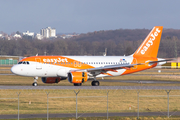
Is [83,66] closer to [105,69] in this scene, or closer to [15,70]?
[105,69]

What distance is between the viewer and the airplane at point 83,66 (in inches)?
1724

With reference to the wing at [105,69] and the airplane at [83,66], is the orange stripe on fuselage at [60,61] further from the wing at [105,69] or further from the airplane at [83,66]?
the wing at [105,69]

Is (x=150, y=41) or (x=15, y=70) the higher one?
(x=150, y=41)

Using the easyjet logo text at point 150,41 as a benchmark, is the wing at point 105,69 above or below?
below

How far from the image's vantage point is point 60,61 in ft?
150

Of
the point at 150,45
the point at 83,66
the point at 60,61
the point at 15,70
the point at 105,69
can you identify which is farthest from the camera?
the point at 150,45

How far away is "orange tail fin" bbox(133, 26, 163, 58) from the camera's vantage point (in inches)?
2032

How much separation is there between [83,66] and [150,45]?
12.4 m

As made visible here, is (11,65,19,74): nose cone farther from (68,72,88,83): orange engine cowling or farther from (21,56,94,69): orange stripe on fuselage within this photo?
(68,72,88,83): orange engine cowling

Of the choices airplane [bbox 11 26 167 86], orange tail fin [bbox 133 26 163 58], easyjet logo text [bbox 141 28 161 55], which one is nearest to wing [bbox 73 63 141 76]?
airplane [bbox 11 26 167 86]

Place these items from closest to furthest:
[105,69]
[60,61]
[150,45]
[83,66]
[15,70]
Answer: [15,70], [60,61], [105,69], [83,66], [150,45]

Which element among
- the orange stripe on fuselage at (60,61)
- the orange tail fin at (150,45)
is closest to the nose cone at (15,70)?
the orange stripe on fuselage at (60,61)

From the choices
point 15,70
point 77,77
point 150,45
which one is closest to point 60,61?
point 77,77

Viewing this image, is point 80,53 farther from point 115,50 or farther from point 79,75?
point 79,75
